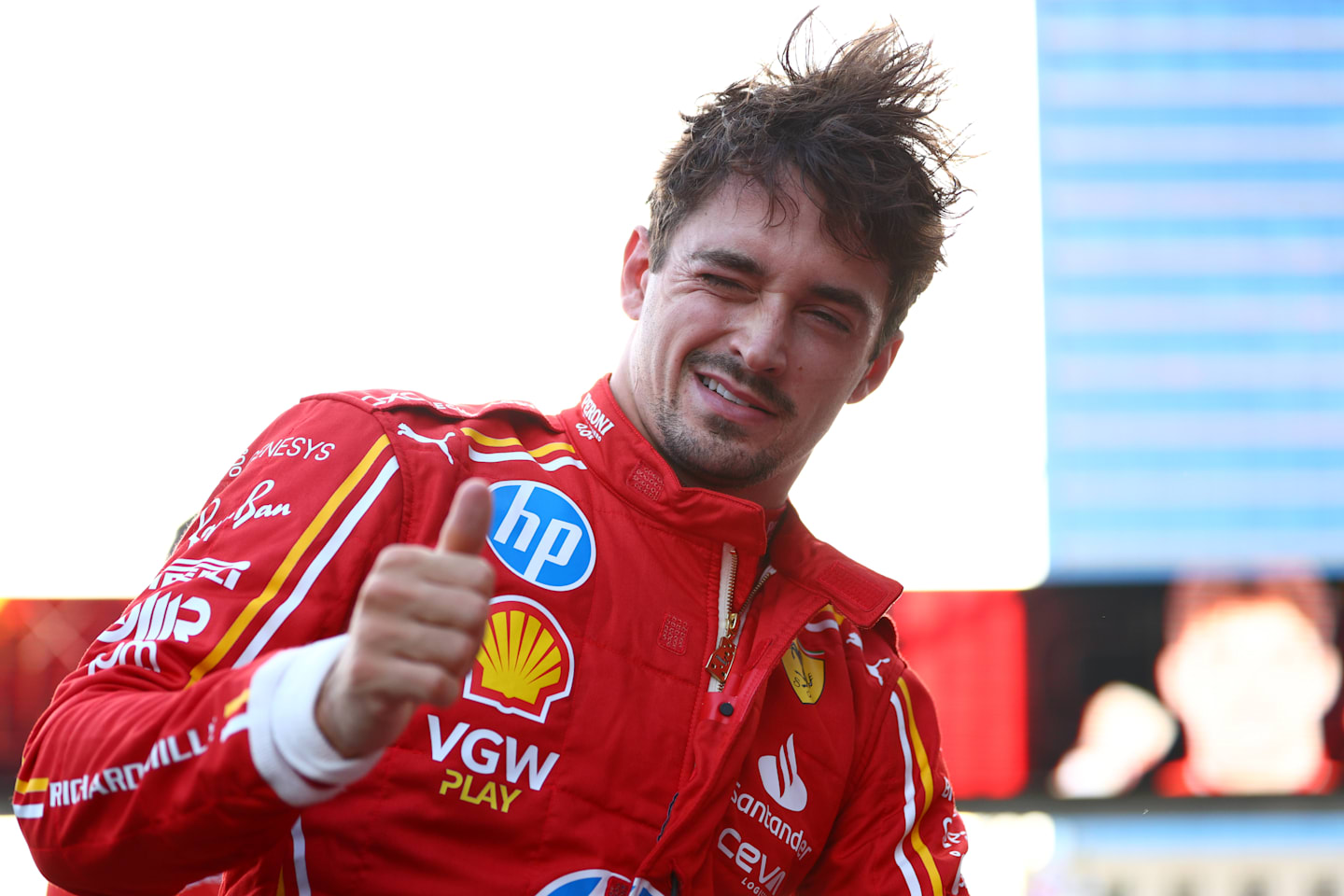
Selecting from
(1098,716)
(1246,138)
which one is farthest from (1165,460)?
(1098,716)

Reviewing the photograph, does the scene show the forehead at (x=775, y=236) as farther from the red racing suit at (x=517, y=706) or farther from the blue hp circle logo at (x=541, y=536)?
the blue hp circle logo at (x=541, y=536)

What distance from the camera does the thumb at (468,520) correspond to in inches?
33.5

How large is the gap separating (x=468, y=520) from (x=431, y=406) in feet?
1.98

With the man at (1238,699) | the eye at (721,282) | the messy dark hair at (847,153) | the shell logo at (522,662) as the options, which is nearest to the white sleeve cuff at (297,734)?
the shell logo at (522,662)

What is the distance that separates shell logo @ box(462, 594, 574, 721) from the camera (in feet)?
4.28

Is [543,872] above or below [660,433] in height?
below

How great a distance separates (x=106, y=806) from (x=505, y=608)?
0.50 meters

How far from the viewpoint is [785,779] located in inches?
59.7

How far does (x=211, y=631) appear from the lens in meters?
1.11

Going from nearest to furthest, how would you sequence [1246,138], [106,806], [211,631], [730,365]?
[106,806], [211,631], [730,365], [1246,138]

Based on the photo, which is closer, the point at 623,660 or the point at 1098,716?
the point at 623,660

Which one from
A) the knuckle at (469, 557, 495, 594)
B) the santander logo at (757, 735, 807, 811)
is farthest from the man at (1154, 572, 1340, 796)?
the knuckle at (469, 557, 495, 594)

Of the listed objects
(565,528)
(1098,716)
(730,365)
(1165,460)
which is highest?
(1165,460)

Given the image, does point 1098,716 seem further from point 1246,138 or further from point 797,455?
point 1246,138
